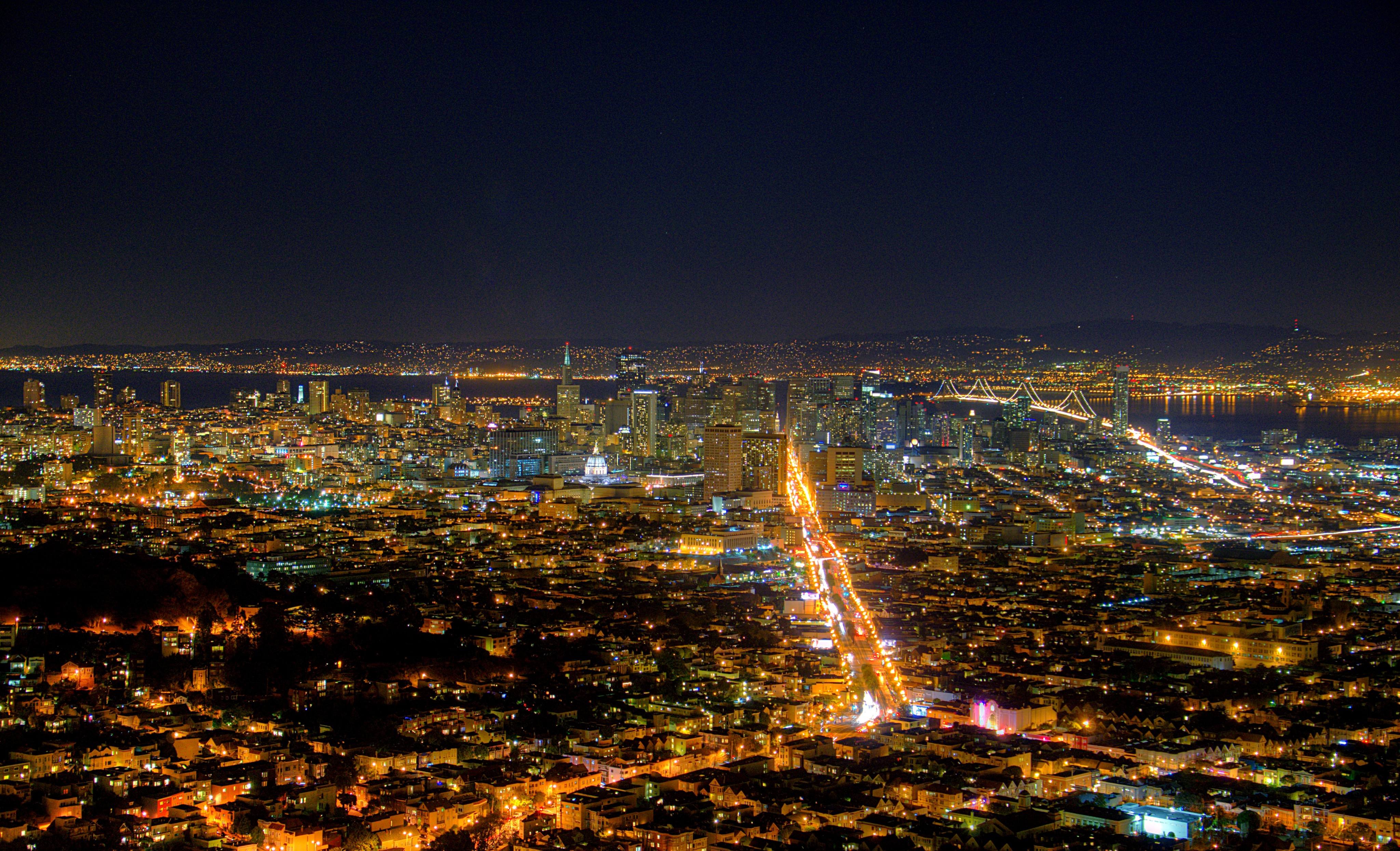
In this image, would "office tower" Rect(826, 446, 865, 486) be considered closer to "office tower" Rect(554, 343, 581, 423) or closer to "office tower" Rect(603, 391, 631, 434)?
"office tower" Rect(603, 391, 631, 434)

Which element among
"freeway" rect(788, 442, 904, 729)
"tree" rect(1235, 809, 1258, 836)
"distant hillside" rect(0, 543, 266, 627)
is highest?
"distant hillside" rect(0, 543, 266, 627)

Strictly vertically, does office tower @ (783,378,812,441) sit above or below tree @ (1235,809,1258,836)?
above

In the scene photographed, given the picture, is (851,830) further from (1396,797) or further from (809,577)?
(809,577)

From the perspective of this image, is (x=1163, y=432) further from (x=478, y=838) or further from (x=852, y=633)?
(x=478, y=838)

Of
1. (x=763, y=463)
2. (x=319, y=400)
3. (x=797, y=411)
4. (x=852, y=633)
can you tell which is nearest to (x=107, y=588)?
(x=852, y=633)

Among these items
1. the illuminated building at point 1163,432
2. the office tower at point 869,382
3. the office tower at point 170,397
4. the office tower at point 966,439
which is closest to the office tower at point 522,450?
the office tower at point 966,439

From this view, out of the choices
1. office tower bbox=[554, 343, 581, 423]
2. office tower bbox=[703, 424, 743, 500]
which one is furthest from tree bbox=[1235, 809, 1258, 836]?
office tower bbox=[554, 343, 581, 423]
